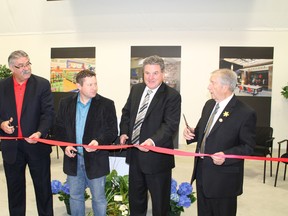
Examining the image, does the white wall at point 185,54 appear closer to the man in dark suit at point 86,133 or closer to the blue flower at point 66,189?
the blue flower at point 66,189

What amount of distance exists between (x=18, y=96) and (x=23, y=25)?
5.73 meters

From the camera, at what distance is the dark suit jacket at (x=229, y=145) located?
2361mm

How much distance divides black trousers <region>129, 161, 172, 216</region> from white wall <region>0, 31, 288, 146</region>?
179 inches

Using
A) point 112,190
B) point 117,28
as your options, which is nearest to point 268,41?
point 117,28

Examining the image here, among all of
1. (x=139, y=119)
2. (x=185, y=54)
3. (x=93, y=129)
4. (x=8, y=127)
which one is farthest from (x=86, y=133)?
(x=185, y=54)

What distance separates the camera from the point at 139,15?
7230 millimetres

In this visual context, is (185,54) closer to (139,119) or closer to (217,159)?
(139,119)

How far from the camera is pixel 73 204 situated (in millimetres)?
2826

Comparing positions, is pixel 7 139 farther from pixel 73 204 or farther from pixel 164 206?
pixel 164 206

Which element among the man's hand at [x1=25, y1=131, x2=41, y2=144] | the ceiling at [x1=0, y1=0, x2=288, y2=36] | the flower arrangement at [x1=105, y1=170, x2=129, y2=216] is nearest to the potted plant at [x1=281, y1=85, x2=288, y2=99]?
the ceiling at [x1=0, y1=0, x2=288, y2=36]

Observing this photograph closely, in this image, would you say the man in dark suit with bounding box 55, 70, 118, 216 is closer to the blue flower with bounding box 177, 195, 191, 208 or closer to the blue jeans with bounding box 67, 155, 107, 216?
the blue jeans with bounding box 67, 155, 107, 216

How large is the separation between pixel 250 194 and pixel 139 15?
4.61 m

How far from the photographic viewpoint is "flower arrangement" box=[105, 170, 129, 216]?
3.49m

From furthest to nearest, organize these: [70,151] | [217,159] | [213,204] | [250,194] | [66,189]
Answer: [250,194], [66,189], [70,151], [213,204], [217,159]
